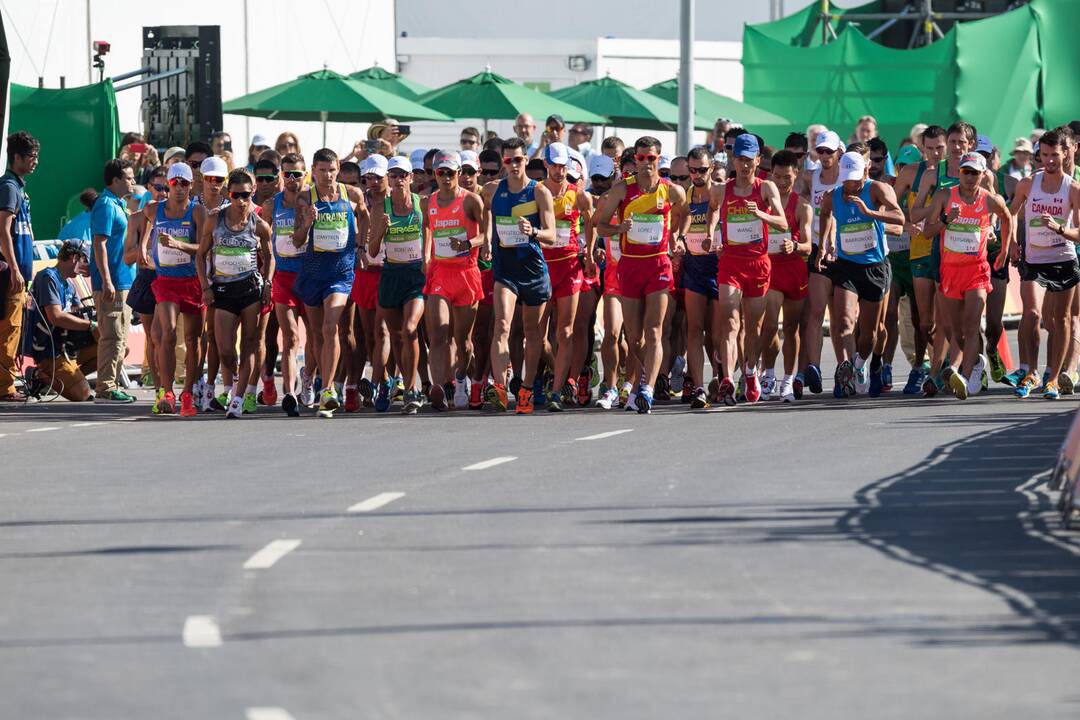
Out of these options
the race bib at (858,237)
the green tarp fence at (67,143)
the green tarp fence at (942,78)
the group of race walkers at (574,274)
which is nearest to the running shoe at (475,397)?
the group of race walkers at (574,274)

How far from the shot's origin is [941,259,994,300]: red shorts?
1766 centimetres

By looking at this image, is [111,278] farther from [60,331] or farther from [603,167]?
[603,167]

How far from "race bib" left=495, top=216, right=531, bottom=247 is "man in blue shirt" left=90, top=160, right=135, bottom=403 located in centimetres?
383

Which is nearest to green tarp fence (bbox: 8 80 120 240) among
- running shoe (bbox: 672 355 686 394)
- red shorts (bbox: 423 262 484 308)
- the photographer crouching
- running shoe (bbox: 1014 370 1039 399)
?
the photographer crouching

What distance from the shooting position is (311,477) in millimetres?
12680

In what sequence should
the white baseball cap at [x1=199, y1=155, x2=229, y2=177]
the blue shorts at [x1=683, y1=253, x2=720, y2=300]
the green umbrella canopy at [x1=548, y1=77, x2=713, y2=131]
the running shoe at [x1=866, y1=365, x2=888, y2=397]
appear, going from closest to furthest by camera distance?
1. the white baseball cap at [x1=199, y1=155, x2=229, y2=177]
2. the blue shorts at [x1=683, y1=253, x2=720, y2=300]
3. the running shoe at [x1=866, y1=365, x2=888, y2=397]
4. the green umbrella canopy at [x1=548, y1=77, x2=713, y2=131]

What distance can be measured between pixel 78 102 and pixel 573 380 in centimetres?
862

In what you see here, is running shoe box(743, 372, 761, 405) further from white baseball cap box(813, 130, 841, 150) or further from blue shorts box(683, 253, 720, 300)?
white baseball cap box(813, 130, 841, 150)

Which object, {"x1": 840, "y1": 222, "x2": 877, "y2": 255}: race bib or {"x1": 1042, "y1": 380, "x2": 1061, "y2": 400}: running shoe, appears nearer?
{"x1": 1042, "y1": 380, "x2": 1061, "y2": 400}: running shoe

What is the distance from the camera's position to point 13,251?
18.7 metres

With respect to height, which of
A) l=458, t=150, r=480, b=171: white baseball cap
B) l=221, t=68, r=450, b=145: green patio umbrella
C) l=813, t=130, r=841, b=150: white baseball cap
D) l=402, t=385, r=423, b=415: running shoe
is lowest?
l=402, t=385, r=423, b=415: running shoe

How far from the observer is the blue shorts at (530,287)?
17297mm

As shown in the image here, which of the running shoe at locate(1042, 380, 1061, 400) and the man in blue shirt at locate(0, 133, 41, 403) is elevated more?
the man in blue shirt at locate(0, 133, 41, 403)

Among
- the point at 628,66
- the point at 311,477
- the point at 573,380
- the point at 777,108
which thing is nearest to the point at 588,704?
the point at 311,477
